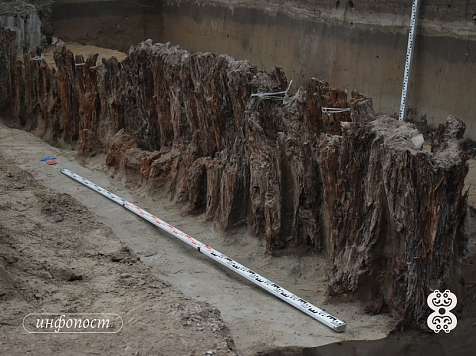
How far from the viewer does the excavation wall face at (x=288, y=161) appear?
4777 mm

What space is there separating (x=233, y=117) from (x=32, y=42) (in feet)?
22.1

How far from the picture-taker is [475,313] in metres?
5.03

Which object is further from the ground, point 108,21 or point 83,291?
point 108,21

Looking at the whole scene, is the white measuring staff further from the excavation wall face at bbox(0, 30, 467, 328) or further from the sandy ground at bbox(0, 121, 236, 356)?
the sandy ground at bbox(0, 121, 236, 356)

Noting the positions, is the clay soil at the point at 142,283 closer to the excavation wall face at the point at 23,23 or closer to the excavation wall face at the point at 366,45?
the excavation wall face at the point at 366,45

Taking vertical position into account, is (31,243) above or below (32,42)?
below

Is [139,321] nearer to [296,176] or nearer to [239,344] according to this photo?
[239,344]

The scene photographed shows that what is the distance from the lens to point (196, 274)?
570cm

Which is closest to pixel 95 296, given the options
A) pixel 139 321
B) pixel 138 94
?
pixel 139 321
